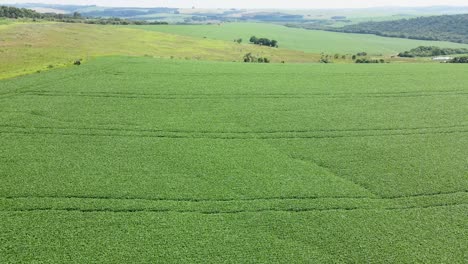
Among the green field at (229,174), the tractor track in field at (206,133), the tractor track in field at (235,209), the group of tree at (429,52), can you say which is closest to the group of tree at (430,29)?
the group of tree at (429,52)

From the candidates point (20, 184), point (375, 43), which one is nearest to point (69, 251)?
point (20, 184)

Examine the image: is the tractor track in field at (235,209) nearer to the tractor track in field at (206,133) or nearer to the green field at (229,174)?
the green field at (229,174)

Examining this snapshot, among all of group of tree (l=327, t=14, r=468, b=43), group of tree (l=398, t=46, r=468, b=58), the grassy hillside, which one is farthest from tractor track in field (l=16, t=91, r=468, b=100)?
group of tree (l=327, t=14, r=468, b=43)

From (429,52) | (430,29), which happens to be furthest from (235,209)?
(430,29)

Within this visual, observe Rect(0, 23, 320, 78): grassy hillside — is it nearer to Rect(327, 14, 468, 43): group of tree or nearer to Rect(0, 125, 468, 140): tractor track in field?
Rect(0, 125, 468, 140): tractor track in field

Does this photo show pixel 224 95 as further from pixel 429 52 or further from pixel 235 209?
pixel 429 52

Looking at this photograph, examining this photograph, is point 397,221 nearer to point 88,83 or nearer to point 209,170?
point 209,170
